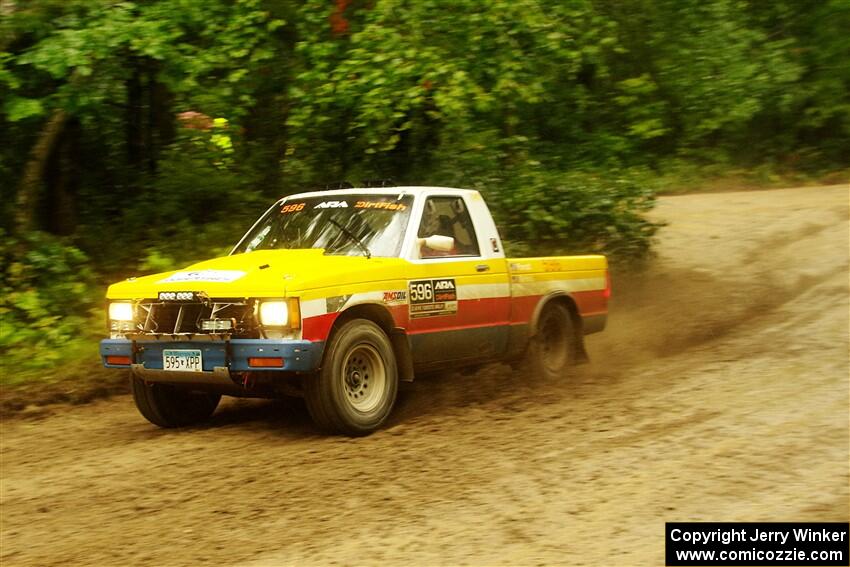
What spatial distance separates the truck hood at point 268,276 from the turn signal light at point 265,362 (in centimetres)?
44

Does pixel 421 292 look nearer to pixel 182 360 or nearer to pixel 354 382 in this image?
pixel 354 382

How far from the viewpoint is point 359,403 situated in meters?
7.93

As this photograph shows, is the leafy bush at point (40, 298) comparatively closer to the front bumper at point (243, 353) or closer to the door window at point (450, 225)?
the front bumper at point (243, 353)

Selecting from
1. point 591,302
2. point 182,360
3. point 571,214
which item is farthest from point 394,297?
point 571,214

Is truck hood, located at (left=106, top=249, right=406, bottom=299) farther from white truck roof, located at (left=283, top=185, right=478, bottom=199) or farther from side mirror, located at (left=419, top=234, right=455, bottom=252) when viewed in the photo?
white truck roof, located at (left=283, top=185, right=478, bottom=199)

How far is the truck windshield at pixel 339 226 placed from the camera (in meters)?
8.52

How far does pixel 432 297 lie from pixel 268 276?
5.03ft

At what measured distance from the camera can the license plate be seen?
7.51 m

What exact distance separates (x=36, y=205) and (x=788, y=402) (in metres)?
9.55

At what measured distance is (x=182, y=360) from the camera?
757 cm

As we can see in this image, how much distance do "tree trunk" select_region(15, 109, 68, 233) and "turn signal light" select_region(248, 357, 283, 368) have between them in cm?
687

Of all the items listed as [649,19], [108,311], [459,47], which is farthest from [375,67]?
[649,19]

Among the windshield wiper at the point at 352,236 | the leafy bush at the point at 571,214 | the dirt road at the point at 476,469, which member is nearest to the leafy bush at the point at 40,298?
the dirt road at the point at 476,469

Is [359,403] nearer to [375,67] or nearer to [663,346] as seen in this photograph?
[663,346]
